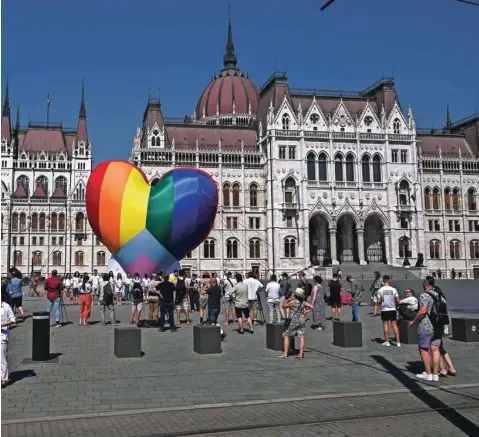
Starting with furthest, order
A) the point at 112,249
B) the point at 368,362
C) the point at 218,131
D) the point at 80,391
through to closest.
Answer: the point at 218,131 → the point at 112,249 → the point at 368,362 → the point at 80,391

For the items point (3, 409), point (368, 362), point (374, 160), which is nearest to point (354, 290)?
point (368, 362)

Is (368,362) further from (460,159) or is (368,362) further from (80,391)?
(460,159)

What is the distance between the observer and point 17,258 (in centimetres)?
7269

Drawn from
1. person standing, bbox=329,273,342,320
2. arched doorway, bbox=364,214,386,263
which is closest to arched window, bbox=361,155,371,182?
arched doorway, bbox=364,214,386,263

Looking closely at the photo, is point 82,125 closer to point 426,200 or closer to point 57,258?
point 57,258

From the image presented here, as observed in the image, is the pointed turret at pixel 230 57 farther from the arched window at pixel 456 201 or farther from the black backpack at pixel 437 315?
the black backpack at pixel 437 315

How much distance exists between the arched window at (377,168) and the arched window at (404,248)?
7.72 meters

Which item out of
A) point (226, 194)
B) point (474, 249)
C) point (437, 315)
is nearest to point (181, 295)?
point (437, 315)

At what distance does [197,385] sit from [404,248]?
2353 inches

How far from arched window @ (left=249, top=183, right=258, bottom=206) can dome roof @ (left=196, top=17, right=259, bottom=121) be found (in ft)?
43.8

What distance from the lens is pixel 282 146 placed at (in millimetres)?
66750

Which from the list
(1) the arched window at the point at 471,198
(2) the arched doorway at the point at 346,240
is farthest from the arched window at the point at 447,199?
(2) the arched doorway at the point at 346,240

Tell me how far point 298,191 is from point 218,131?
14.0 metres

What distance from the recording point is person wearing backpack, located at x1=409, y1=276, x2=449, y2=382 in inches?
465
